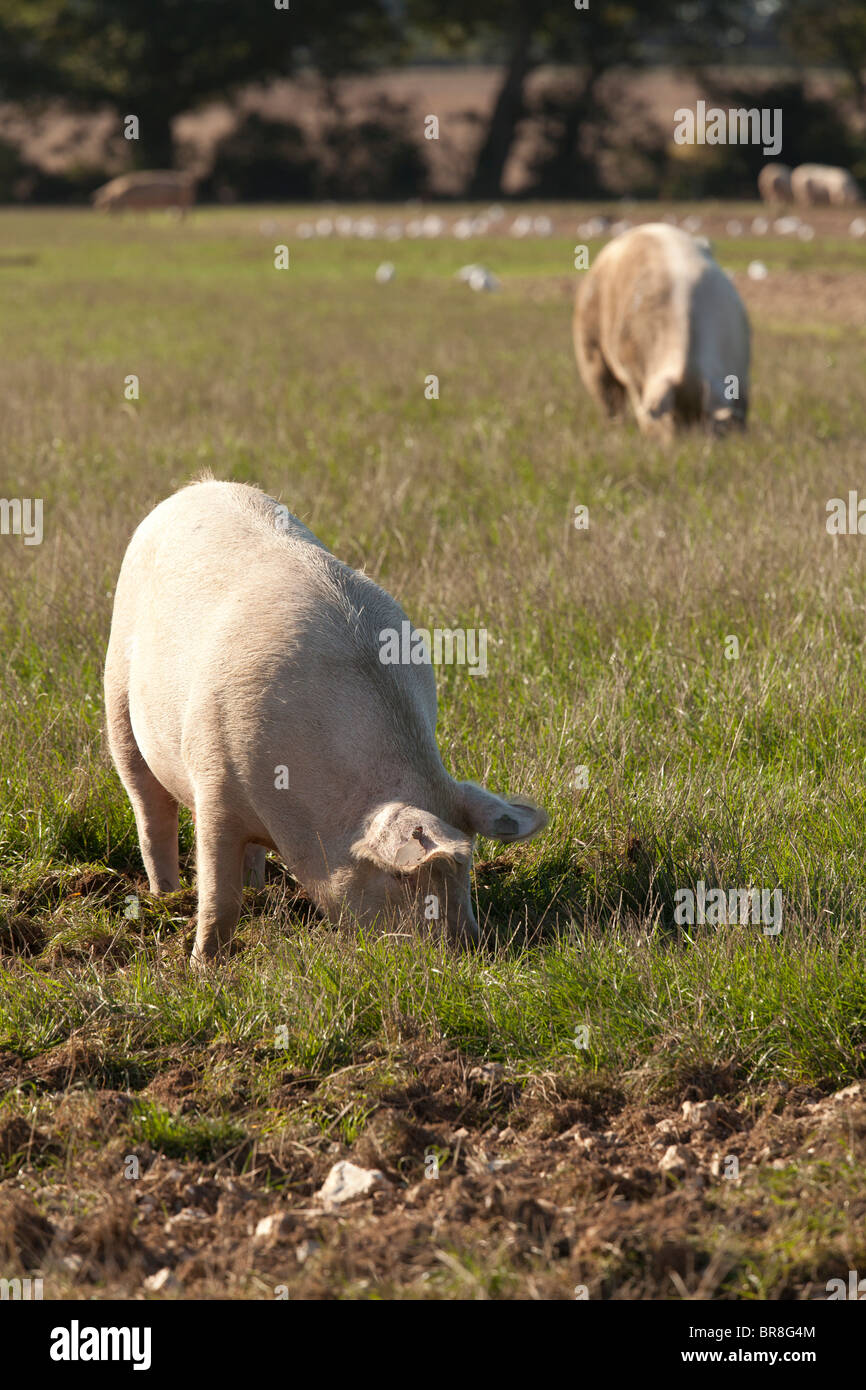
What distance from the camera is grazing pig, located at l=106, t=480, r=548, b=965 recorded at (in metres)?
3.61

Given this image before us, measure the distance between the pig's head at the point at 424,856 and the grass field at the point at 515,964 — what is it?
0.30 ft

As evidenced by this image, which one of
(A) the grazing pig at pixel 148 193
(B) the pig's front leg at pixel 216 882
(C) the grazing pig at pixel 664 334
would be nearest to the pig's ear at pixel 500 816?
(B) the pig's front leg at pixel 216 882

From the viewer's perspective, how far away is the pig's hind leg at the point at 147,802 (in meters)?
4.52

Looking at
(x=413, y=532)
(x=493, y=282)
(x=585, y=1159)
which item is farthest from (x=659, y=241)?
(x=493, y=282)

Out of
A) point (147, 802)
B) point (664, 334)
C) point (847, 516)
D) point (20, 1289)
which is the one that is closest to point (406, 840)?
point (20, 1289)

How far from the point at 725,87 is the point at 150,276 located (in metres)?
33.7

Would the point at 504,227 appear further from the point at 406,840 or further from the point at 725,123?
the point at 406,840

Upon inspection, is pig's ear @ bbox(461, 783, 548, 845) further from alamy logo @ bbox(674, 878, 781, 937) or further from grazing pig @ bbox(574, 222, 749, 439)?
grazing pig @ bbox(574, 222, 749, 439)

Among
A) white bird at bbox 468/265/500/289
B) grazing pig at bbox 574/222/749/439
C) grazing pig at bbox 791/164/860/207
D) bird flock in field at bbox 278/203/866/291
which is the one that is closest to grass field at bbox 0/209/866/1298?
grazing pig at bbox 574/222/749/439

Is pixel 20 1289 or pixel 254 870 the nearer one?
pixel 20 1289

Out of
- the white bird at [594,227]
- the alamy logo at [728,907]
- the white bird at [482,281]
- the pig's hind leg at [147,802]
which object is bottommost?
the alamy logo at [728,907]

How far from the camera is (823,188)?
1802 inches

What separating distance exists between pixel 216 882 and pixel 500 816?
0.84 m

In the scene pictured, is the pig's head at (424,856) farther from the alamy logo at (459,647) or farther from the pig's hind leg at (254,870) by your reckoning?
the alamy logo at (459,647)
